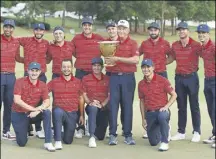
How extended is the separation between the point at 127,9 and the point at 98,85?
144 feet

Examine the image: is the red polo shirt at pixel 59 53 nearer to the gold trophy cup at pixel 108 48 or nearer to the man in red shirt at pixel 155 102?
the gold trophy cup at pixel 108 48

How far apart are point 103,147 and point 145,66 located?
4.71 ft

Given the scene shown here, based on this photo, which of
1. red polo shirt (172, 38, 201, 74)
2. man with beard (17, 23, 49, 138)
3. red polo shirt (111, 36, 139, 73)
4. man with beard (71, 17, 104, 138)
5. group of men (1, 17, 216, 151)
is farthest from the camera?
man with beard (71, 17, 104, 138)

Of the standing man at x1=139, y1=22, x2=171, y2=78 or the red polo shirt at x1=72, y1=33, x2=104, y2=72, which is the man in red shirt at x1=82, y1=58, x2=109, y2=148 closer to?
the red polo shirt at x1=72, y1=33, x2=104, y2=72

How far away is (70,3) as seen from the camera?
5566 cm

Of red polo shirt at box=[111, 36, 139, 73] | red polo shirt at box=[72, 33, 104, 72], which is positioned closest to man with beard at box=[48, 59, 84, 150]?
red polo shirt at box=[72, 33, 104, 72]

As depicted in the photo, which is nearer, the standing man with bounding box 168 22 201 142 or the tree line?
the standing man with bounding box 168 22 201 142

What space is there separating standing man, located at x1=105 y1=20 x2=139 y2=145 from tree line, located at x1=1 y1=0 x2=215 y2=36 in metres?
40.4

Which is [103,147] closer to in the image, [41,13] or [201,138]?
[201,138]

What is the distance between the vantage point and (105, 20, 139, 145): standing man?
25.4 ft

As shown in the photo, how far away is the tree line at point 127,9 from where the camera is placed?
50.4 meters

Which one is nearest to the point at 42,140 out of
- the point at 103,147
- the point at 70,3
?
the point at 103,147

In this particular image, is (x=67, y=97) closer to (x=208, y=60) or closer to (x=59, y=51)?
(x=59, y=51)

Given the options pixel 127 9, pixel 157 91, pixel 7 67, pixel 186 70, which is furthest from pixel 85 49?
pixel 127 9
